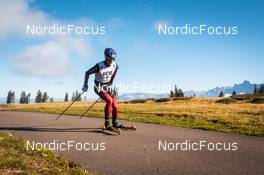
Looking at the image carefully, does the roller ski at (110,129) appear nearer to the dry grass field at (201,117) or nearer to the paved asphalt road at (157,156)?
the paved asphalt road at (157,156)

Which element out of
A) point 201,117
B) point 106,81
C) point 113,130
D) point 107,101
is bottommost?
point 201,117

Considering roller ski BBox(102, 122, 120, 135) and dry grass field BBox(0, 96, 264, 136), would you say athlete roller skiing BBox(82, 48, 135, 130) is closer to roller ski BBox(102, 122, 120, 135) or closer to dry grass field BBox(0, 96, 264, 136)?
roller ski BBox(102, 122, 120, 135)

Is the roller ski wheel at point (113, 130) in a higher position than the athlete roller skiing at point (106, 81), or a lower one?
lower

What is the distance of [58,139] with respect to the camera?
36.9 ft

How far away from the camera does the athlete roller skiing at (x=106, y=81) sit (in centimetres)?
1316

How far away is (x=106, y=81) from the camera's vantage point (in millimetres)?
13500

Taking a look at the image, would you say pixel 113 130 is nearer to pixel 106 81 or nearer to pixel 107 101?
pixel 107 101

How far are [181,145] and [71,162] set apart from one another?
3.90m

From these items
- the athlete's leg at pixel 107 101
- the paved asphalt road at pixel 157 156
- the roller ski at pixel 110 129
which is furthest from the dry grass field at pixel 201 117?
the athlete's leg at pixel 107 101

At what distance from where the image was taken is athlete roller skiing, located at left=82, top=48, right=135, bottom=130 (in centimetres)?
1316

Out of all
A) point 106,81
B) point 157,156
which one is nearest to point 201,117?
point 106,81

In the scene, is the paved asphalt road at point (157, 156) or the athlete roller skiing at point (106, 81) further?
the athlete roller skiing at point (106, 81)

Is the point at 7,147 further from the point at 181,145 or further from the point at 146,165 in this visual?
the point at 181,145

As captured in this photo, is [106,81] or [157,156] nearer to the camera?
[157,156]
